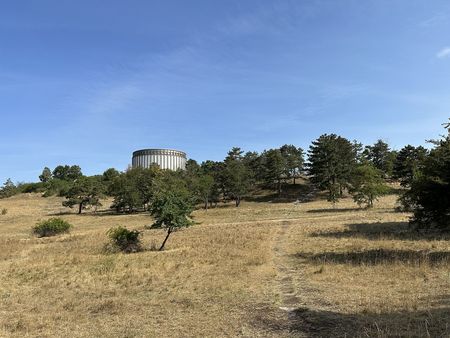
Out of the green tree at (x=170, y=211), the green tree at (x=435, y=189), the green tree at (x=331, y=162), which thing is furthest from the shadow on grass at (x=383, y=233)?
the green tree at (x=331, y=162)

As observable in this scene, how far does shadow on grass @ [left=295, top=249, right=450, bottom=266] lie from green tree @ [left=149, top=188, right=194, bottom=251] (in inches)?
429

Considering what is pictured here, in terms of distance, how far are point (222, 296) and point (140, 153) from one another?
147 m

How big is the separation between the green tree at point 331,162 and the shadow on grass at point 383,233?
148 ft

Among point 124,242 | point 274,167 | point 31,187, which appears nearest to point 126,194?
point 274,167

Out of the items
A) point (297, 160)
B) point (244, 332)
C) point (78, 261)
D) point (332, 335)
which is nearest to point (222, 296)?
point (244, 332)

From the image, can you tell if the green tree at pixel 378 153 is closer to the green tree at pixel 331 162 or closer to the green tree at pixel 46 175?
the green tree at pixel 331 162

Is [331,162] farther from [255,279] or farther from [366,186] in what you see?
[255,279]

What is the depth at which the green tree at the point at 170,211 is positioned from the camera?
33.0m

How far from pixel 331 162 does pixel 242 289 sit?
74117mm

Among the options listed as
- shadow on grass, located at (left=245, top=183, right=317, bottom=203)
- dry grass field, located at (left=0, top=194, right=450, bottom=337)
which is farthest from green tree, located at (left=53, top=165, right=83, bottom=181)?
dry grass field, located at (left=0, top=194, right=450, bottom=337)

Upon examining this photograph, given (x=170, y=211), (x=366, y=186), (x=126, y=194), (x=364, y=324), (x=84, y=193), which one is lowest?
(x=364, y=324)

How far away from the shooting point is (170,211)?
108 feet

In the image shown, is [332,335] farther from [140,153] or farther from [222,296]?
[140,153]

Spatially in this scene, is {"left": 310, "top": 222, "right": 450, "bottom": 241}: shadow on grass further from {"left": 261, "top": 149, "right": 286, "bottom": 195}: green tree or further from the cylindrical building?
the cylindrical building
